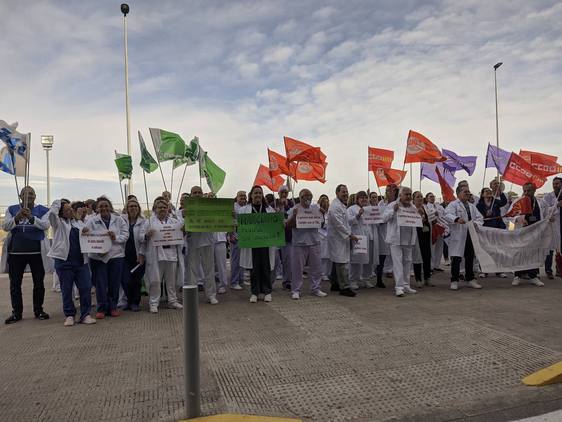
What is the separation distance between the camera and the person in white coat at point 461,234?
27.0 ft

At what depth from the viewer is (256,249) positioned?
7480mm

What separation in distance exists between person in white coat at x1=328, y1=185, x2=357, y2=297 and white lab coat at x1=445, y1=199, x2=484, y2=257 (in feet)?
6.66

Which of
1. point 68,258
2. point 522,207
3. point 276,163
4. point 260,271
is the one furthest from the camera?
point 276,163

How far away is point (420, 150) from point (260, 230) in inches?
159

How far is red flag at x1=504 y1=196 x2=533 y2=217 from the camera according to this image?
28.9 feet

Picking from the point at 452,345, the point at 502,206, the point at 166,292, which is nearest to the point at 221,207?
the point at 166,292

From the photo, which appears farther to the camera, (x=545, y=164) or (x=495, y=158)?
(x=495, y=158)

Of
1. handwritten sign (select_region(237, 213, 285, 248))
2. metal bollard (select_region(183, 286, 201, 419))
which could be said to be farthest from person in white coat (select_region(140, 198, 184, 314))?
metal bollard (select_region(183, 286, 201, 419))

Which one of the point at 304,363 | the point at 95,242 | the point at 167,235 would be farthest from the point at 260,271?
the point at 304,363

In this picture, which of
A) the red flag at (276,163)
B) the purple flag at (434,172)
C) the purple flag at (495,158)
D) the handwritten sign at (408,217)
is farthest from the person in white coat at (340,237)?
the purple flag at (495,158)

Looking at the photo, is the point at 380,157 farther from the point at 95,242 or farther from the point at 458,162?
the point at 95,242

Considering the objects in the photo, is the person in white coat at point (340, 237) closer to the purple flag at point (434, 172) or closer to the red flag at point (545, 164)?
the red flag at point (545, 164)

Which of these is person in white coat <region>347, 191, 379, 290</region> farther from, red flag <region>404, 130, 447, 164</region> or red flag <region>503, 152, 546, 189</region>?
red flag <region>503, 152, 546, 189</region>

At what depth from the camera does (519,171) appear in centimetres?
935
